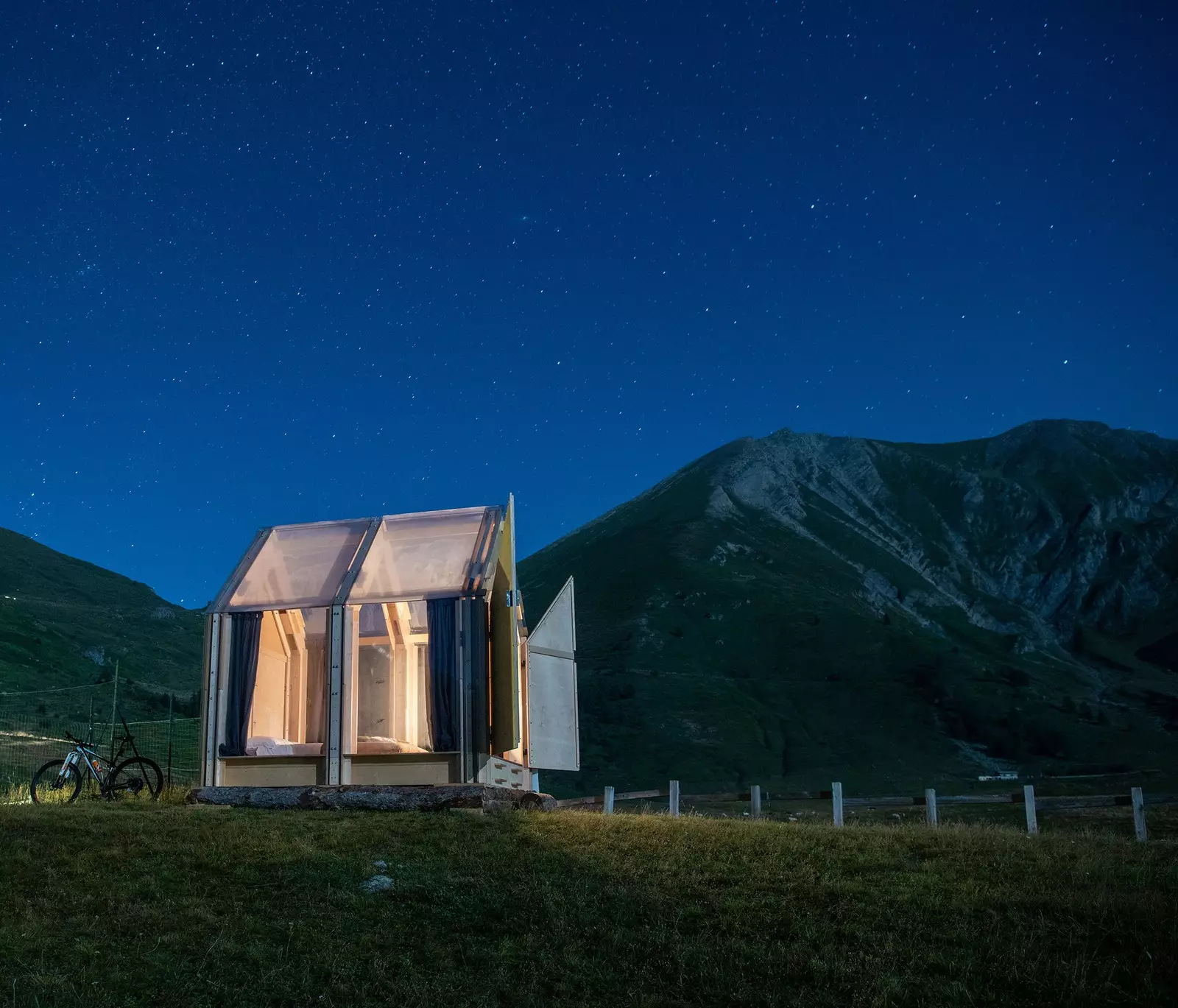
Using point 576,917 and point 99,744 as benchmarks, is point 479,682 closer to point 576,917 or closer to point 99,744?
point 576,917

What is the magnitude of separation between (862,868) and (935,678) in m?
115

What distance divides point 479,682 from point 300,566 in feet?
14.8

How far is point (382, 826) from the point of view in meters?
13.6

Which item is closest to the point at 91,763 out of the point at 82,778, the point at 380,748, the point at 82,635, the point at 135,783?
the point at 82,778

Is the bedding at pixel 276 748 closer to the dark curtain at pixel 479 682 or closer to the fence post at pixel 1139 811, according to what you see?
the dark curtain at pixel 479 682

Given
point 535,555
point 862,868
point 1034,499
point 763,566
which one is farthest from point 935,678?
point 862,868

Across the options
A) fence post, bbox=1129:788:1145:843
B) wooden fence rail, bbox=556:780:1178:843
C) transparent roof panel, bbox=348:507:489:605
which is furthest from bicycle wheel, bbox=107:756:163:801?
fence post, bbox=1129:788:1145:843

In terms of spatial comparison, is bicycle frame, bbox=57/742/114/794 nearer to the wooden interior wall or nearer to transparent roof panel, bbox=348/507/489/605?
the wooden interior wall

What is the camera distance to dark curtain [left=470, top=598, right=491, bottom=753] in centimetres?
1661

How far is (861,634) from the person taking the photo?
12962cm

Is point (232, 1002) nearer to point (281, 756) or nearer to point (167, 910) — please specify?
point (167, 910)

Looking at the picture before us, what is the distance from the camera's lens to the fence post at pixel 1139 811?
1661 cm

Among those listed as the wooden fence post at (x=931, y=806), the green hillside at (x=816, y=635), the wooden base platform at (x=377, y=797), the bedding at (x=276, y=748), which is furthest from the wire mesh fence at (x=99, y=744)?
the green hillside at (x=816, y=635)

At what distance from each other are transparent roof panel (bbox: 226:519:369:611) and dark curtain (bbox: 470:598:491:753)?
278cm
